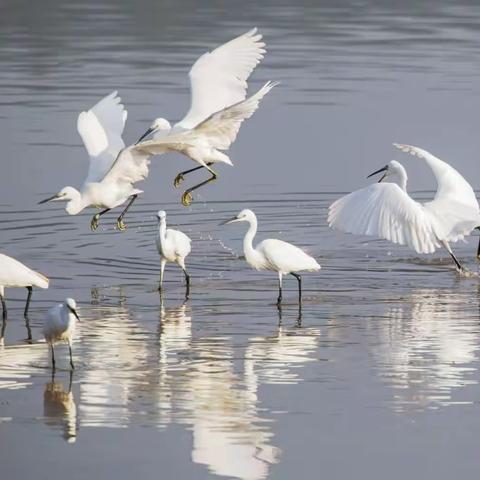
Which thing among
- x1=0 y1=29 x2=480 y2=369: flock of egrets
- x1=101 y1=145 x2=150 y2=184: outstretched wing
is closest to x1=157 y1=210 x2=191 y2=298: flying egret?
x1=0 y1=29 x2=480 y2=369: flock of egrets

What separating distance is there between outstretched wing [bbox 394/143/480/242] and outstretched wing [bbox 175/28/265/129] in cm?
270

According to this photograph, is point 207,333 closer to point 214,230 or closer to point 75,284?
point 75,284

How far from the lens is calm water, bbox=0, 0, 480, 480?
40.3ft

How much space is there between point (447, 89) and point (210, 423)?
21.1 meters

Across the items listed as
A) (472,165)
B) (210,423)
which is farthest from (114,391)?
(472,165)

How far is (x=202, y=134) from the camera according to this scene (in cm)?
1920

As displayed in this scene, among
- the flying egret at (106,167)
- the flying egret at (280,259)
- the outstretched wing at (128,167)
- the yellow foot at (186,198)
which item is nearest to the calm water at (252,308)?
the flying egret at (280,259)

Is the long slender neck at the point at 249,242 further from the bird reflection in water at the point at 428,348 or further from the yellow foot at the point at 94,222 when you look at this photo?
the yellow foot at the point at 94,222

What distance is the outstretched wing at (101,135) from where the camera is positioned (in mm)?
21250

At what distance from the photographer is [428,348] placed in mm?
15203

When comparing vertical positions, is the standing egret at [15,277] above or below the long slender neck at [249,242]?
below

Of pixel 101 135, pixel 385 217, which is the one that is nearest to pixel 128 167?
pixel 101 135

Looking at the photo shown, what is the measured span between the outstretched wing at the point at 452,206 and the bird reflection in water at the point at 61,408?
6160 millimetres

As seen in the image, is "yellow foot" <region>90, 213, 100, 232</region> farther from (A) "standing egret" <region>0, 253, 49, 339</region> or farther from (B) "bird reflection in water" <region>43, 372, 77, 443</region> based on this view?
(B) "bird reflection in water" <region>43, 372, 77, 443</region>
